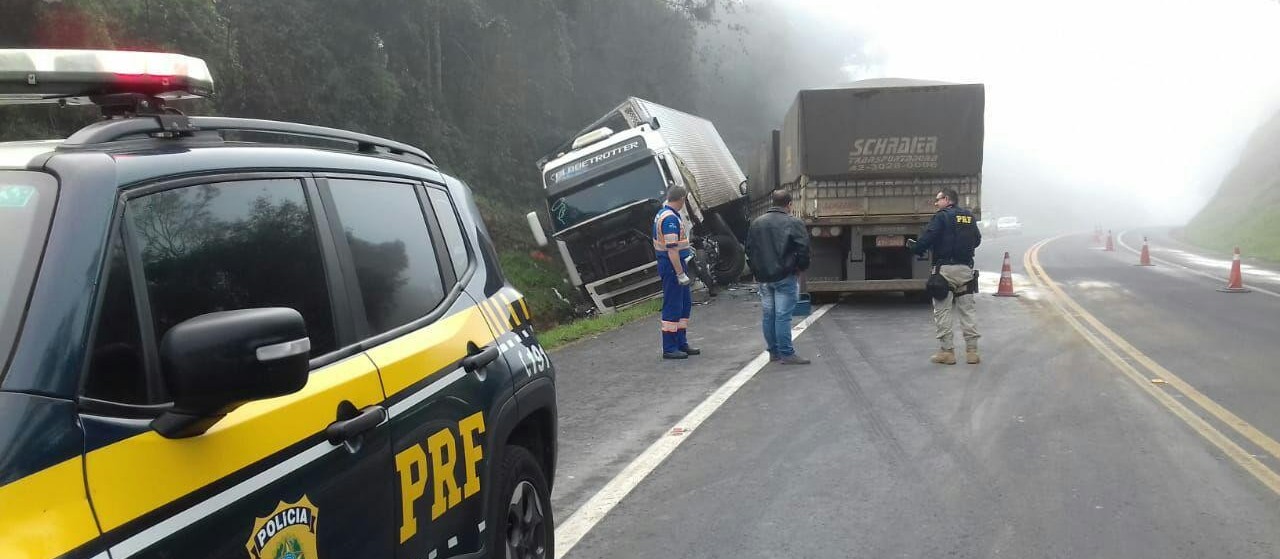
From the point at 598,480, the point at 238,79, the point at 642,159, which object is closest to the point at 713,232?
the point at 642,159

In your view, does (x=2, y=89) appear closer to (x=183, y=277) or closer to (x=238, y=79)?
(x=183, y=277)

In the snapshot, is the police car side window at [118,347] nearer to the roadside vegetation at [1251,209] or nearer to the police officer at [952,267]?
the police officer at [952,267]

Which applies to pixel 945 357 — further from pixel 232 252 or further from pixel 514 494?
pixel 232 252

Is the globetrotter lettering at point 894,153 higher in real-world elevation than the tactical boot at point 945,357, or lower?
higher

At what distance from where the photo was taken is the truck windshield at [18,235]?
1884 millimetres

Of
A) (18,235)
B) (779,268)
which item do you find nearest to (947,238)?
(779,268)

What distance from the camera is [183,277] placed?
2264mm

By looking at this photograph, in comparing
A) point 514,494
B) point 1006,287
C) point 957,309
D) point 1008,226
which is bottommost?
point 1008,226

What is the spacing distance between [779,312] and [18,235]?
28.3ft

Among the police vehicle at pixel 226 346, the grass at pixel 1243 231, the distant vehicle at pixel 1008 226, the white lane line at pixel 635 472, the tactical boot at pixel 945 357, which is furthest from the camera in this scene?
the distant vehicle at pixel 1008 226

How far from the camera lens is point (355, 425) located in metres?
2.61

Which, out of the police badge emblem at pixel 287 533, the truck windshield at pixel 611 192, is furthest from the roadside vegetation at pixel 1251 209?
the police badge emblem at pixel 287 533

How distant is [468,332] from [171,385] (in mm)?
1724

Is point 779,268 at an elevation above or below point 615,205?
below
